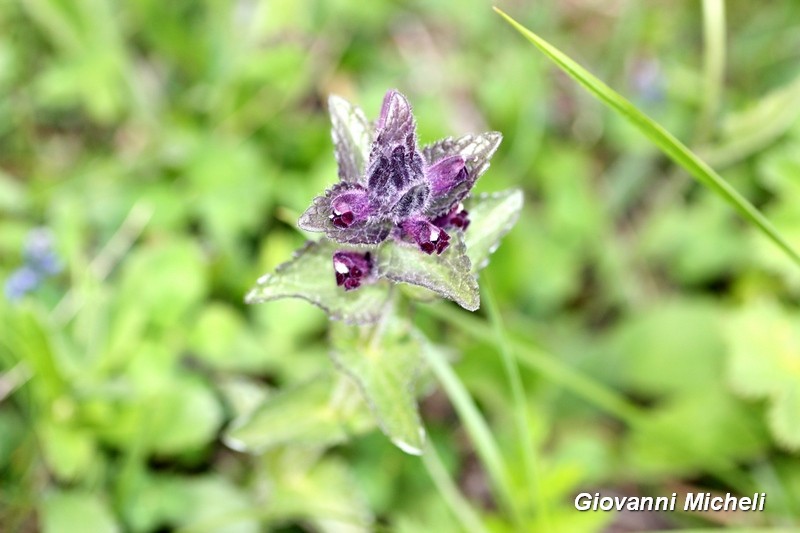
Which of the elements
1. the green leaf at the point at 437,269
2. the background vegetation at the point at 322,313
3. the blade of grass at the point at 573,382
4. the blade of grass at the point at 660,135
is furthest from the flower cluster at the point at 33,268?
the blade of grass at the point at 660,135

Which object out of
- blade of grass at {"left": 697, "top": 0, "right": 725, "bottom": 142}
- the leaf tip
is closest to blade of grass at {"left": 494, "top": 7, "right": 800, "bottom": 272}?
the leaf tip

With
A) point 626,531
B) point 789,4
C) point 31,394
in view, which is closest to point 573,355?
point 626,531

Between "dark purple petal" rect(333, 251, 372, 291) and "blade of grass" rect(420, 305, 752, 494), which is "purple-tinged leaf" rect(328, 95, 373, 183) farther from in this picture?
"blade of grass" rect(420, 305, 752, 494)

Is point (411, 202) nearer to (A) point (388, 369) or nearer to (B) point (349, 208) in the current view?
(B) point (349, 208)

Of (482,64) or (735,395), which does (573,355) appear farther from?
(482,64)

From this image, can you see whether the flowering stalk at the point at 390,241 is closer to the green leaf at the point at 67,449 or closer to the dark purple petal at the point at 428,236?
the dark purple petal at the point at 428,236
